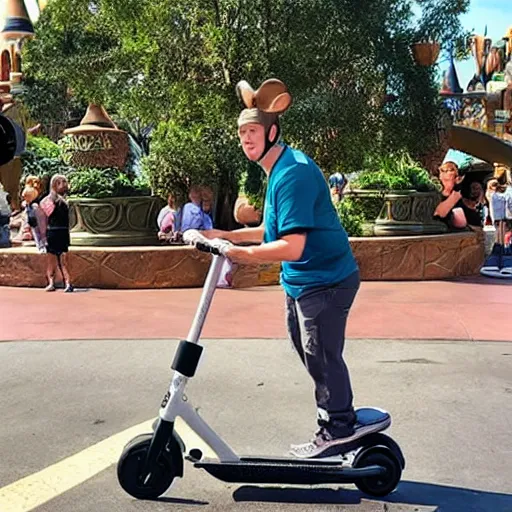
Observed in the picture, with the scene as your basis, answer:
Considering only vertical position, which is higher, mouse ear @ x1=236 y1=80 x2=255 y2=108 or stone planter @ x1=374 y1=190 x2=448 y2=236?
mouse ear @ x1=236 y1=80 x2=255 y2=108

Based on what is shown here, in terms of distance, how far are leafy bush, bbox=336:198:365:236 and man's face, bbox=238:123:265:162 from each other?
821cm

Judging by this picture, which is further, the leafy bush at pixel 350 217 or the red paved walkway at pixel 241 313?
the leafy bush at pixel 350 217

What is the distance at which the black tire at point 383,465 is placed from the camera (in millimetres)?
3414

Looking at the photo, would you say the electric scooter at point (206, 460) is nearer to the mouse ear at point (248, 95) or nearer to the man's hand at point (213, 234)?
the man's hand at point (213, 234)

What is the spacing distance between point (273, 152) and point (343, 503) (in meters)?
1.64

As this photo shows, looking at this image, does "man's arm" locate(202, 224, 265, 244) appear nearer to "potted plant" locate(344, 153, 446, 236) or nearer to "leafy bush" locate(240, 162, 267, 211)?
"leafy bush" locate(240, 162, 267, 211)

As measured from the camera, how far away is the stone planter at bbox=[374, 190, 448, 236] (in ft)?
39.5

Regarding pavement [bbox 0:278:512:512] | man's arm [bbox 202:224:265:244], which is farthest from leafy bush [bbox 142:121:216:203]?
man's arm [bbox 202:224:265:244]

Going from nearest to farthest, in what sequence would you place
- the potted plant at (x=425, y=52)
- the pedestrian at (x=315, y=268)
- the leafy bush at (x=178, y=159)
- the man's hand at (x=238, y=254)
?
the man's hand at (x=238, y=254), the pedestrian at (x=315, y=268), the leafy bush at (x=178, y=159), the potted plant at (x=425, y=52)

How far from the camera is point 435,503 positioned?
342 cm

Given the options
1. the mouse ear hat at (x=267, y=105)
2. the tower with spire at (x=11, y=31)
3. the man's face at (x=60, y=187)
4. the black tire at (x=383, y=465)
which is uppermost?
the tower with spire at (x=11, y=31)

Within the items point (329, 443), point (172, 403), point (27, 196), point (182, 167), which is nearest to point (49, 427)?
point (172, 403)

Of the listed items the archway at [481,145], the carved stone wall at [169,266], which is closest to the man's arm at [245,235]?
the carved stone wall at [169,266]

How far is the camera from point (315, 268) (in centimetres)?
339
